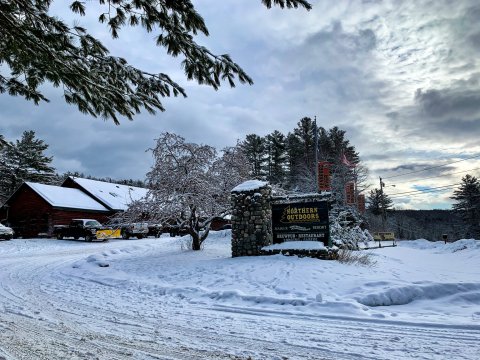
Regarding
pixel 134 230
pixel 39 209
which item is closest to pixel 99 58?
pixel 134 230

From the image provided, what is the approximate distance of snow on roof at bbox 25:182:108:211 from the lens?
1389 inches

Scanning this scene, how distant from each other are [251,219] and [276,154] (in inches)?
1884

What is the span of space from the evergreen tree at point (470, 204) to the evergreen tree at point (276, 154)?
91.3 ft

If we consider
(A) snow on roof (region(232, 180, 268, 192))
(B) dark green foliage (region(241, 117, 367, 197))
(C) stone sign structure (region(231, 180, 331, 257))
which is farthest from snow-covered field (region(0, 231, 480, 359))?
(B) dark green foliage (region(241, 117, 367, 197))

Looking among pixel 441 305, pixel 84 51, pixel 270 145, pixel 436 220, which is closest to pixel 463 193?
pixel 270 145

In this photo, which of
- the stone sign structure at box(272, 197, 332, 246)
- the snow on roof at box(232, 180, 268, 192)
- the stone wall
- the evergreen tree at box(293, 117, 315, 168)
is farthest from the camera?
the evergreen tree at box(293, 117, 315, 168)

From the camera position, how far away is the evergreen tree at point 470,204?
5375cm

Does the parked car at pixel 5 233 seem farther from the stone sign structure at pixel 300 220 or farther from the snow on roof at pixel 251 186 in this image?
the stone sign structure at pixel 300 220

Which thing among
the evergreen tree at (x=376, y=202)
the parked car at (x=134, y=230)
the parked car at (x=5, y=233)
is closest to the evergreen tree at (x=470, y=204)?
the evergreen tree at (x=376, y=202)

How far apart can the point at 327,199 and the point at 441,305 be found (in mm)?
6554

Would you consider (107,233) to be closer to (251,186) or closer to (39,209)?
(39,209)

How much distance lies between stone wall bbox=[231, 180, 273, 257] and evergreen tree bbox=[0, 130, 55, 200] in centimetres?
4611

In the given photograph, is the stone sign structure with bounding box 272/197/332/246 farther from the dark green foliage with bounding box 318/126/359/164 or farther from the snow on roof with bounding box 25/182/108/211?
the dark green foliage with bounding box 318/126/359/164

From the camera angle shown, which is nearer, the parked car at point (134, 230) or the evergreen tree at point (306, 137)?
the parked car at point (134, 230)
